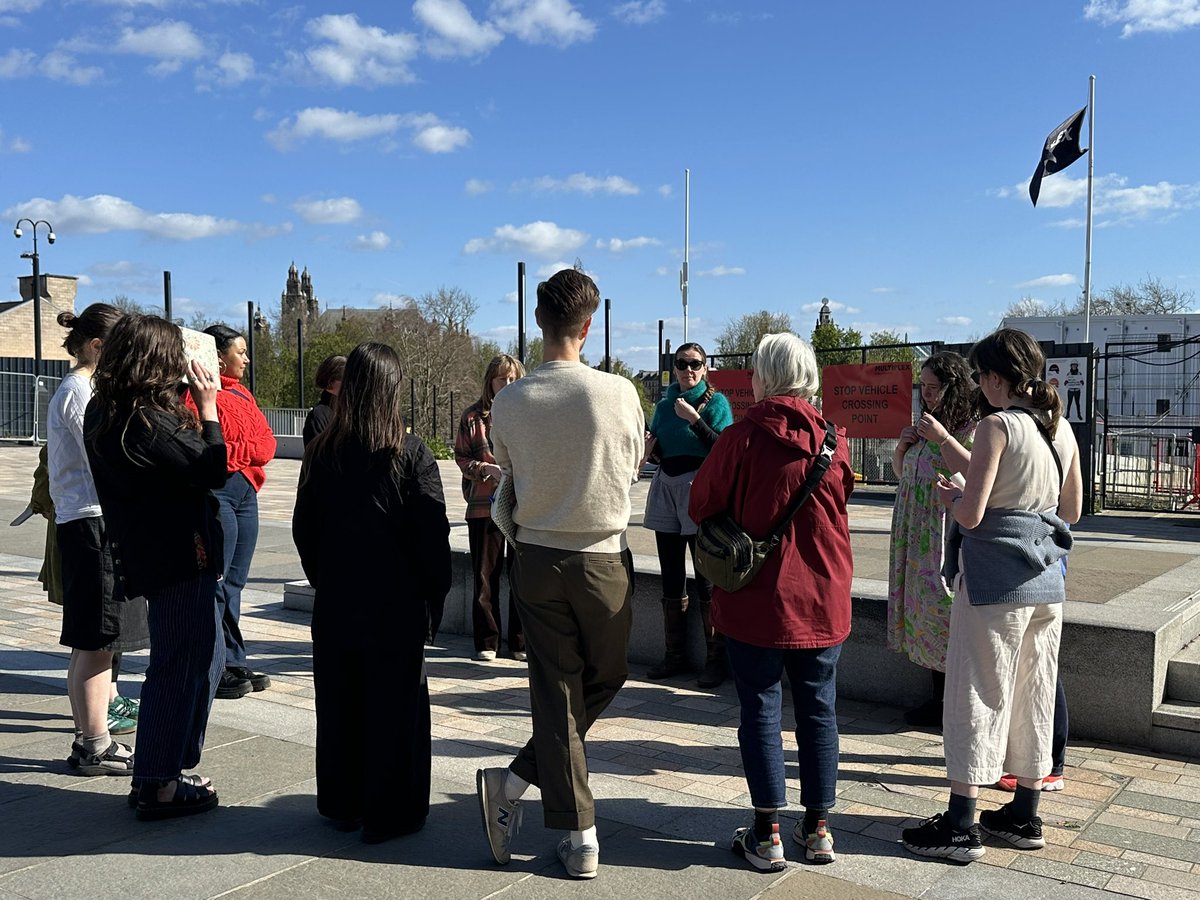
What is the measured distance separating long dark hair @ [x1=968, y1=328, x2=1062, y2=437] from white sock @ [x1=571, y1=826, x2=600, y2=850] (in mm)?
2176

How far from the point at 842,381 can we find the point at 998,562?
1382 centimetres

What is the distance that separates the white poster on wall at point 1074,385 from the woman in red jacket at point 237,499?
11.8 meters

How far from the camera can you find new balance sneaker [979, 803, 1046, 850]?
3.78 meters

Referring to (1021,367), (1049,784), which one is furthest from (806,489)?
(1049,784)

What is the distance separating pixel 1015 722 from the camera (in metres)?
3.88

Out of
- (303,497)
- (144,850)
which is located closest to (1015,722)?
A: (303,497)

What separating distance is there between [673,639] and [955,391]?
90.0 inches

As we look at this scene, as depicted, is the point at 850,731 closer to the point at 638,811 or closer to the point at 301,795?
the point at 638,811

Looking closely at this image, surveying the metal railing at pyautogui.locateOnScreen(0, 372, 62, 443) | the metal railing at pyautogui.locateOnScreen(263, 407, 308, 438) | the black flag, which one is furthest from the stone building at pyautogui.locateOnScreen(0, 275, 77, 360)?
the black flag

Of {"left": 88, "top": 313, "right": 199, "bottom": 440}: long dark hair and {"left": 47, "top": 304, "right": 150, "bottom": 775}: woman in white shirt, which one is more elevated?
{"left": 88, "top": 313, "right": 199, "bottom": 440}: long dark hair

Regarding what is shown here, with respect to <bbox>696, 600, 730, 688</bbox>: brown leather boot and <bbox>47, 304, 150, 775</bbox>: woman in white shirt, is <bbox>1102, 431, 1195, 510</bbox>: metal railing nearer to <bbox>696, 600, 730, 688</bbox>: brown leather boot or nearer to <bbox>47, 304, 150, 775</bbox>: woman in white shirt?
<bbox>696, 600, 730, 688</bbox>: brown leather boot

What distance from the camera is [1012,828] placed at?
151 inches

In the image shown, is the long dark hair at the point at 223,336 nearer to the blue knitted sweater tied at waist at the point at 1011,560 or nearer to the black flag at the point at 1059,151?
the blue knitted sweater tied at waist at the point at 1011,560

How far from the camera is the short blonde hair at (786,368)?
3.73 meters
